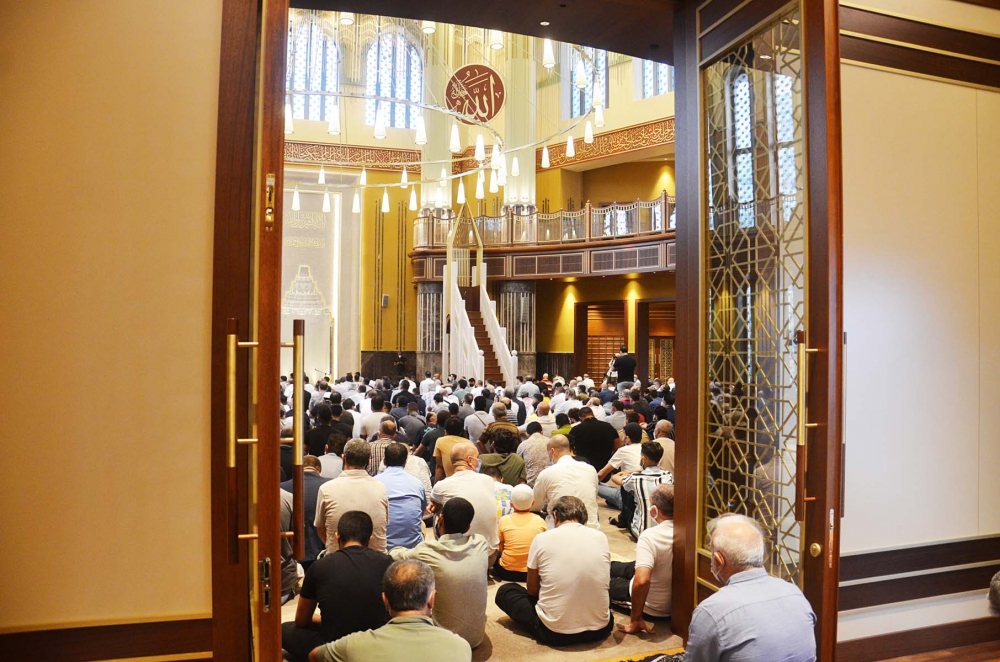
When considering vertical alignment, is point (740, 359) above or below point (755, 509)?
above

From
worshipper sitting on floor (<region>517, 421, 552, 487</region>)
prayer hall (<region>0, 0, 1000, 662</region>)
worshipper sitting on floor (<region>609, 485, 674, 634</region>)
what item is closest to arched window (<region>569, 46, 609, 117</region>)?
worshipper sitting on floor (<region>517, 421, 552, 487</region>)

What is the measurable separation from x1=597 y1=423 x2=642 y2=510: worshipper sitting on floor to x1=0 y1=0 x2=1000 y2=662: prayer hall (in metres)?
0.05

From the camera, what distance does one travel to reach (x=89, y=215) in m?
2.52

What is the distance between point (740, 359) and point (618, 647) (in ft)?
5.28

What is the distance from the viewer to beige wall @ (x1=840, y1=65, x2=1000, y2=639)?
3592mm

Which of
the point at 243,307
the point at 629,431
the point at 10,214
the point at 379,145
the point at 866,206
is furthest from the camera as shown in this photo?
the point at 379,145

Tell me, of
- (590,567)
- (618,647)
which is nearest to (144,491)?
(590,567)

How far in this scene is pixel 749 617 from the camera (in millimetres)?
2176

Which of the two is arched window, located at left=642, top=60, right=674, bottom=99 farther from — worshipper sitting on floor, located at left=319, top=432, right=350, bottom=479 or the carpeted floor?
the carpeted floor

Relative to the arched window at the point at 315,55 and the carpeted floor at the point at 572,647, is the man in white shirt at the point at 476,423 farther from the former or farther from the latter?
the arched window at the point at 315,55

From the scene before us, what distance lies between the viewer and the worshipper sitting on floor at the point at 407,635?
8.00ft

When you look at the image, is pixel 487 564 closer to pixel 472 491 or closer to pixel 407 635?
pixel 472 491

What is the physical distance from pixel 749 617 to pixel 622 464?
13.5ft

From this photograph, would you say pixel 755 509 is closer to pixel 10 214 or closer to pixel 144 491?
pixel 144 491
